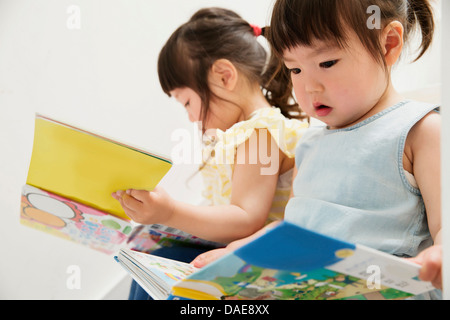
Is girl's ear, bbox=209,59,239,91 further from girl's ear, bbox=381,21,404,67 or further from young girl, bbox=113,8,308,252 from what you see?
girl's ear, bbox=381,21,404,67

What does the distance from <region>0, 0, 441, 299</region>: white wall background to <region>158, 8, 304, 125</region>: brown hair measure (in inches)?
1.3

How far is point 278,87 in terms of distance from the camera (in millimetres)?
872

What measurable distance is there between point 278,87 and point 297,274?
53cm

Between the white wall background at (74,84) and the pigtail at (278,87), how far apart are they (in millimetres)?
82

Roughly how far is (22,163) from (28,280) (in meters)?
Result: 0.26

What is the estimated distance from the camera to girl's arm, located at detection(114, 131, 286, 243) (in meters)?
0.72

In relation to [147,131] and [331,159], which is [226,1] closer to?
[147,131]

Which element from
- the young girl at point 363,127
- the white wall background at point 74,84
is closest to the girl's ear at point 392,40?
the young girl at point 363,127

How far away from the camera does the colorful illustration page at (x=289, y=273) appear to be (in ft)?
1.13

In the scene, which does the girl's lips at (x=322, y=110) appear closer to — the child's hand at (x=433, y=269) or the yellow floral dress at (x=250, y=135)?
the yellow floral dress at (x=250, y=135)

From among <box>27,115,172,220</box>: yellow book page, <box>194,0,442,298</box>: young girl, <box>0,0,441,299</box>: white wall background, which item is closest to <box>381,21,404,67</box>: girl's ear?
<box>194,0,442,298</box>: young girl

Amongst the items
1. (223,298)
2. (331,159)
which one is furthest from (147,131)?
(223,298)

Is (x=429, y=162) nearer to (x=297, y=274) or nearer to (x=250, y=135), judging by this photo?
(x=297, y=274)
